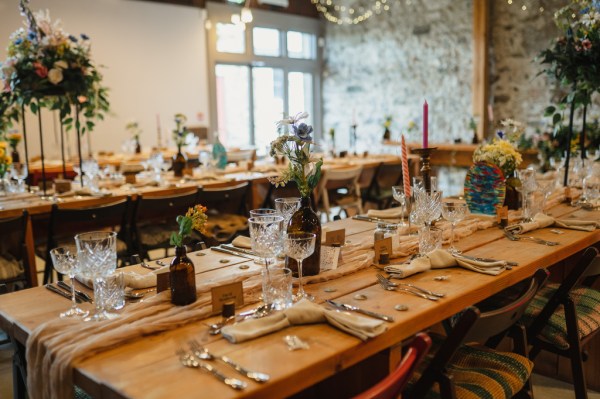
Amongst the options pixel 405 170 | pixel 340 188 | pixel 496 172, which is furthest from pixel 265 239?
pixel 340 188

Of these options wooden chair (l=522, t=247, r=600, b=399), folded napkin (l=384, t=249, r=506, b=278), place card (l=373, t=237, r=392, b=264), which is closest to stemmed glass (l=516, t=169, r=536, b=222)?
wooden chair (l=522, t=247, r=600, b=399)

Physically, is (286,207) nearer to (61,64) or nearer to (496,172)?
(496,172)

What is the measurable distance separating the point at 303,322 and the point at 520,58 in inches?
284

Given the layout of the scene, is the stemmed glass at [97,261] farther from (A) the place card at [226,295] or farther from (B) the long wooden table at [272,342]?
(A) the place card at [226,295]

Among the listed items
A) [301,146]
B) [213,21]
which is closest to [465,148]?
[213,21]

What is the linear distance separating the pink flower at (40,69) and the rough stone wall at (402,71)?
568cm

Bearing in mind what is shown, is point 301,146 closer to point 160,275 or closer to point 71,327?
point 160,275

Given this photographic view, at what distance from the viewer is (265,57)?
998cm

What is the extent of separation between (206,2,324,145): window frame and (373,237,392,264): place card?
660cm

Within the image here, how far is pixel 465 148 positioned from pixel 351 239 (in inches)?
201

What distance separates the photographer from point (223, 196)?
4.37m

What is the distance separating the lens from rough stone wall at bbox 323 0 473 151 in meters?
8.62

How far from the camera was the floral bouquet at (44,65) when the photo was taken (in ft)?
12.3

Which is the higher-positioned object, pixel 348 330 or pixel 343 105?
pixel 343 105
